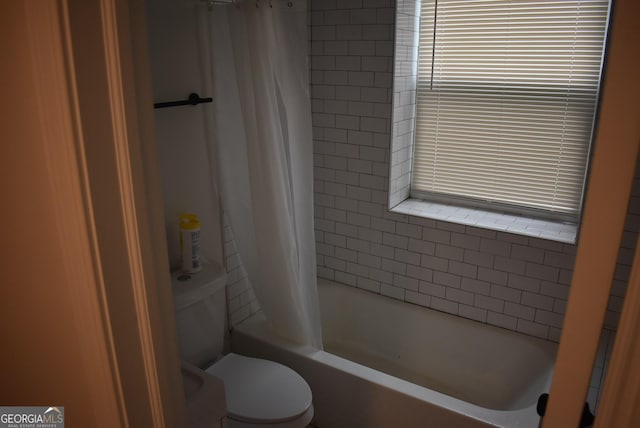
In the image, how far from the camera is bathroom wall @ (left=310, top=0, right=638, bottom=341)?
259 cm

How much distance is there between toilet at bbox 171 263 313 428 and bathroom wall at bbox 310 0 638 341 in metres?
1.02

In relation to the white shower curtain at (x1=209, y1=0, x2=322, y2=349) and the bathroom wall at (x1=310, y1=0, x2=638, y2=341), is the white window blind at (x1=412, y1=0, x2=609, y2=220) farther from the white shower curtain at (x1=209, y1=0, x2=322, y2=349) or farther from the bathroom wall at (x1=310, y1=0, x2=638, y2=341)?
the white shower curtain at (x1=209, y1=0, x2=322, y2=349)

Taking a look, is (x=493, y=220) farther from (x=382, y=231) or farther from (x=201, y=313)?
(x=201, y=313)

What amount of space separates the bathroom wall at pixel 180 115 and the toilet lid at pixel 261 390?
54 centimetres

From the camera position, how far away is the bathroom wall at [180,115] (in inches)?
75.2

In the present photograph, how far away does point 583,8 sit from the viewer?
2324 mm

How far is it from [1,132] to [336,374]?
184 centimetres

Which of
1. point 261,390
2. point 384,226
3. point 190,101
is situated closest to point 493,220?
point 384,226

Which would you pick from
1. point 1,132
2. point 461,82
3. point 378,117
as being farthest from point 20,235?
point 461,82

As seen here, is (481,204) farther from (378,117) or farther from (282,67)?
(282,67)

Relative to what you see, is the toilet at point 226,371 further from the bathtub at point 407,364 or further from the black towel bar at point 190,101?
the black towel bar at point 190,101

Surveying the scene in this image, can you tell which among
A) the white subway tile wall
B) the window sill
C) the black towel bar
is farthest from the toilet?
the window sill

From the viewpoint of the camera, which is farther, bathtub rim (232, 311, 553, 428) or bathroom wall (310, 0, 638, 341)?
bathroom wall (310, 0, 638, 341)

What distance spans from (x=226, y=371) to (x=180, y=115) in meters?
1.11
